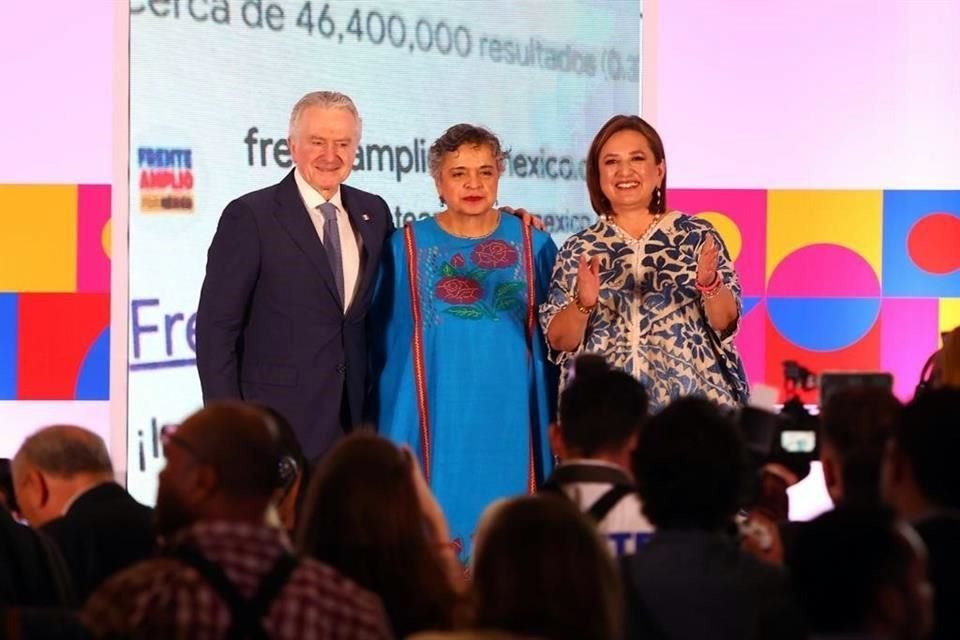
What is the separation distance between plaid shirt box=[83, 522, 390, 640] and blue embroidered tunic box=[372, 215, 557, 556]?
91.2 inches

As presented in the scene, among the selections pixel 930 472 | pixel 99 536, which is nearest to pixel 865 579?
pixel 930 472

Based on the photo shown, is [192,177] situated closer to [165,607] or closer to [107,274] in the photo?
[107,274]

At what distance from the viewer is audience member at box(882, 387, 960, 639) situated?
2.48 meters

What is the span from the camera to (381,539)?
2496 mm

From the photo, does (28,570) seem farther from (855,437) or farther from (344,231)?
(344,231)

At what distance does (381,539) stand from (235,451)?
29 cm

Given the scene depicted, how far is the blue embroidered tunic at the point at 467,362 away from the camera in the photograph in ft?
14.8

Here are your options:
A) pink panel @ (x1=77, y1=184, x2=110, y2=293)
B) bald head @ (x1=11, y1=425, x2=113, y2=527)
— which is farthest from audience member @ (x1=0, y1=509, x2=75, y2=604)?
pink panel @ (x1=77, y1=184, x2=110, y2=293)

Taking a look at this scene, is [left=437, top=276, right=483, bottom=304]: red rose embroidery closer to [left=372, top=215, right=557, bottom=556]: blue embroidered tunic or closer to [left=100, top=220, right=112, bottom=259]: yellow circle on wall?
[left=372, top=215, right=557, bottom=556]: blue embroidered tunic

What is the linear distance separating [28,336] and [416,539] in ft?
14.7

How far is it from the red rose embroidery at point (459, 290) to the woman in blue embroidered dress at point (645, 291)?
0.20m

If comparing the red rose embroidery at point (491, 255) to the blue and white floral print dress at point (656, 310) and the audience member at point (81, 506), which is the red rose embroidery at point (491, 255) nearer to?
the blue and white floral print dress at point (656, 310)

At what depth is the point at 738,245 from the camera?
6.84 meters

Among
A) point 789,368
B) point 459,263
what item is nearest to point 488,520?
point 789,368
